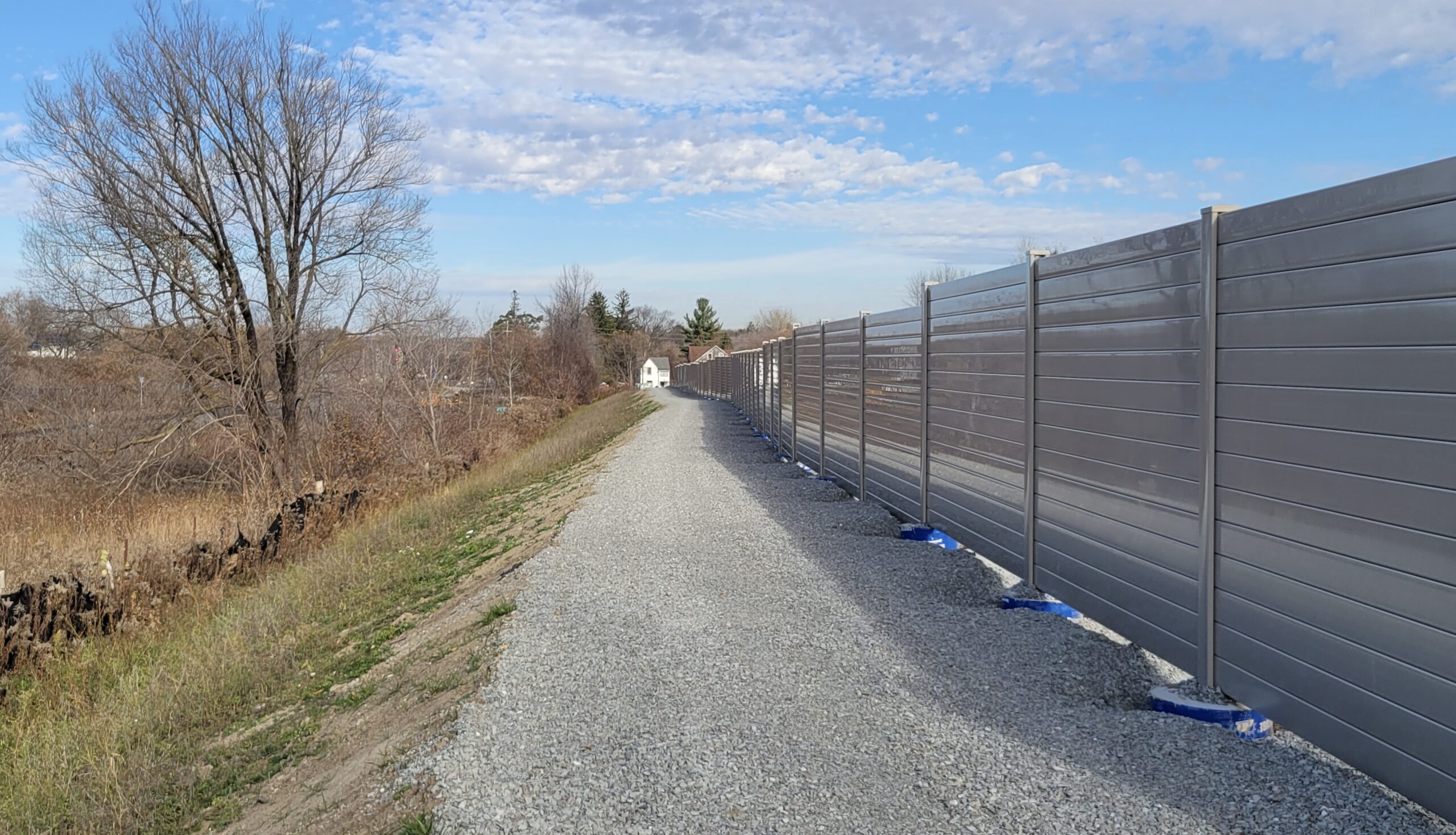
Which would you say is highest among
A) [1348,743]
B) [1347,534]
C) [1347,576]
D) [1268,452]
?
[1268,452]

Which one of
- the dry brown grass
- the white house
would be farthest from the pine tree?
the dry brown grass

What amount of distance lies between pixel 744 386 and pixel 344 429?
1122 centimetres

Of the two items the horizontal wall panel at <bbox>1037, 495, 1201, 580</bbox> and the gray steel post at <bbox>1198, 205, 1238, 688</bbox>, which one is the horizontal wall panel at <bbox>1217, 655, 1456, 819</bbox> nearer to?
the gray steel post at <bbox>1198, 205, 1238, 688</bbox>

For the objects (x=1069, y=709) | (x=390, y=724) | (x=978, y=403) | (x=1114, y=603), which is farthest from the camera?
(x=978, y=403)

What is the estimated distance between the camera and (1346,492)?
11.7 feet

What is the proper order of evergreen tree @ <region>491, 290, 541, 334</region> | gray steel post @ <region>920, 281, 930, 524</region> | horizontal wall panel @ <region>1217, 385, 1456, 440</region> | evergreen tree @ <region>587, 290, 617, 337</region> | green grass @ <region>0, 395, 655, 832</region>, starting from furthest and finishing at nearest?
1. evergreen tree @ <region>587, 290, 617, 337</region>
2. evergreen tree @ <region>491, 290, 541, 334</region>
3. gray steel post @ <region>920, 281, 930, 524</region>
4. green grass @ <region>0, 395, 655, 832</region>
5. horizontal wall panel @ <region>1217, 385, 1456, 440</region>

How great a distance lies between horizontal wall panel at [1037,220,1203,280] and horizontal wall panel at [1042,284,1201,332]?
0.18 m

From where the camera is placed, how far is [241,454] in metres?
21.5

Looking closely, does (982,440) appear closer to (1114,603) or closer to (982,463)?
(982,463)

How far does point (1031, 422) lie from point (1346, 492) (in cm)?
294

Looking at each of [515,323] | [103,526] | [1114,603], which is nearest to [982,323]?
[1114,603]

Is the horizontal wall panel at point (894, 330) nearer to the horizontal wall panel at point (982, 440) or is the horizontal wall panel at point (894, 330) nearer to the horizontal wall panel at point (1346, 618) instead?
the horizontal wall panel at point (982, 440)

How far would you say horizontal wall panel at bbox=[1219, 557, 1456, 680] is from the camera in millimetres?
3201

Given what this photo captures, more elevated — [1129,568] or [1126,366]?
[1126,366]
